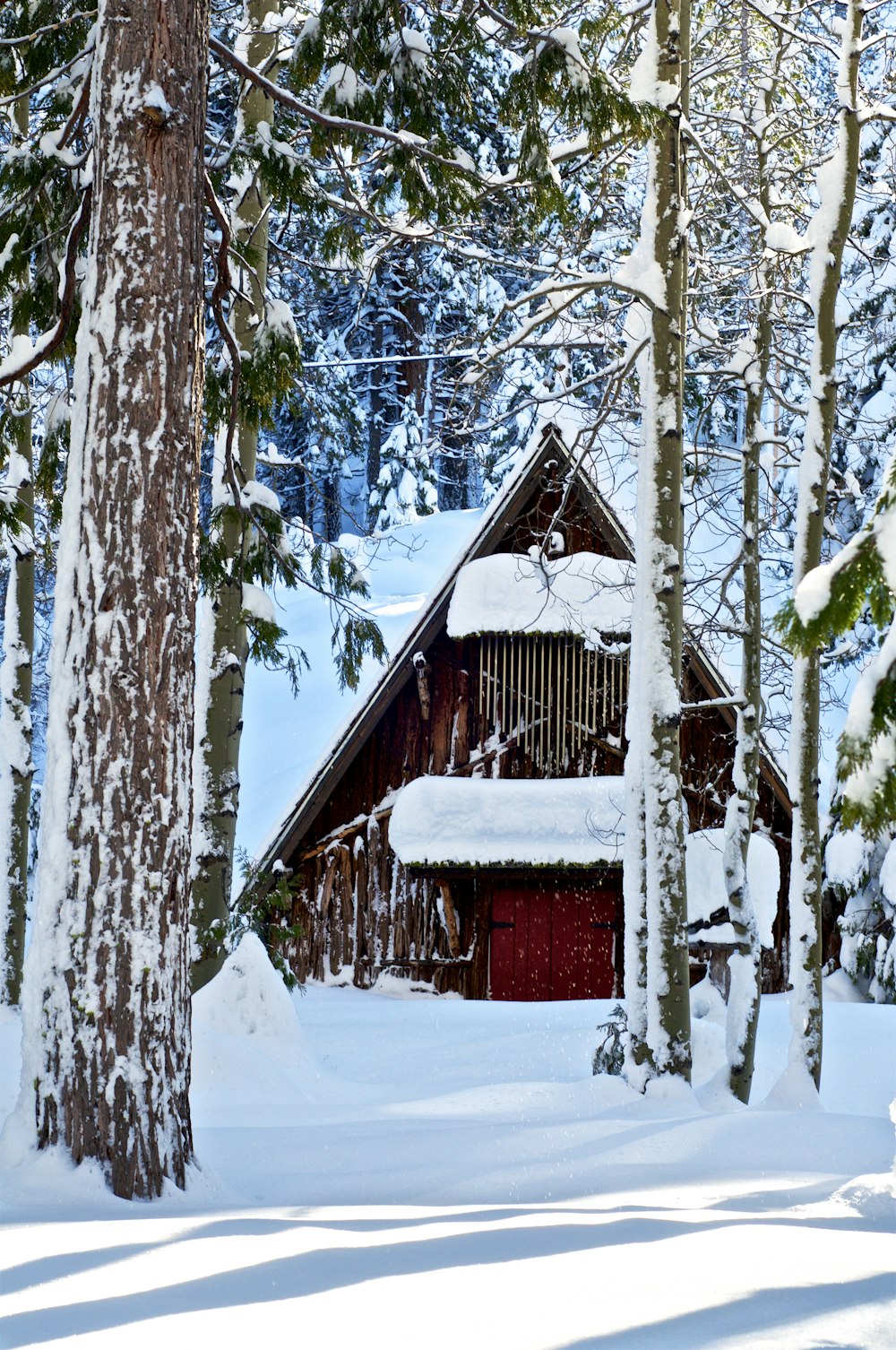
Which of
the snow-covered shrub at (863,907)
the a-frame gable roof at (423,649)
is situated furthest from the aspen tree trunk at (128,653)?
the snow-covered shrub at (863,907)

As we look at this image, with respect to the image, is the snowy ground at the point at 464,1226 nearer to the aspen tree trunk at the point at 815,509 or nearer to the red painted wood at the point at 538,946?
the aspen tree trunk at the point at 815,509

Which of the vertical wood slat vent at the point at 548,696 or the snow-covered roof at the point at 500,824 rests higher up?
the vertical wood slat vent at the point at 548,696

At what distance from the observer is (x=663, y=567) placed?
8.05 meters

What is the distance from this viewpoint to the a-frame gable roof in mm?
14078

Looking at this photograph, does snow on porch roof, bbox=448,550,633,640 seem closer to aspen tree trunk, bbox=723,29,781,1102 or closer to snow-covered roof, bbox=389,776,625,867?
snow-covered roof, bbox=389,776,625,867

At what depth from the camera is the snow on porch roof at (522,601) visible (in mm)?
13875

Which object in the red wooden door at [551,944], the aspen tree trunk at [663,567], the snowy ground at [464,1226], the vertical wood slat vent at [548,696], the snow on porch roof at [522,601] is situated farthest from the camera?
the red wooden door at [551,944]

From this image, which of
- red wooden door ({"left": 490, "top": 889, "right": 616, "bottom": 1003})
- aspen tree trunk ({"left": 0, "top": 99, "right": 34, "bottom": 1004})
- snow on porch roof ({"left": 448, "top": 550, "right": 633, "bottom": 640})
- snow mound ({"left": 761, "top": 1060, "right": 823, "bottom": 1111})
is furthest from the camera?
red wooden door ({"left": 490, "top": 889, "right": 616, "bottom": 1003})

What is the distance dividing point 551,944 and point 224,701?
22.5ft

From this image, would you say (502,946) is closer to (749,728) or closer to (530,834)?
(530,834)

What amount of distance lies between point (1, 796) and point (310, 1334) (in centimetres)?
1013

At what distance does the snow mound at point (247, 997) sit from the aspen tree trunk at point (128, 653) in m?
4.11

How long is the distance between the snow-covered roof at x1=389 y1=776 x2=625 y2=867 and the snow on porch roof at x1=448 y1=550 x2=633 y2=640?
1872 millimetres

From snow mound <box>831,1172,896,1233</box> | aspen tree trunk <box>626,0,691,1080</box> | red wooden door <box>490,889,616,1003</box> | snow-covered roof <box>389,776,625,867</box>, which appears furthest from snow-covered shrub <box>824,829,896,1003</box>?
snow mound <box>831,1172,896,1233</box>
